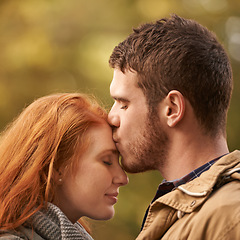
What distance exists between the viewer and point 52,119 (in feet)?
8.05

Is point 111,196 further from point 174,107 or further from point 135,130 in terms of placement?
point 174,107

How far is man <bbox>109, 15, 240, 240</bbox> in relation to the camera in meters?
2.23

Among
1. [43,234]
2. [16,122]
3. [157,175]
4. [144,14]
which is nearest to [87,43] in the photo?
[144,14]

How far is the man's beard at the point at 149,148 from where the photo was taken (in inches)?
91.9

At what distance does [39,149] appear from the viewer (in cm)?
238

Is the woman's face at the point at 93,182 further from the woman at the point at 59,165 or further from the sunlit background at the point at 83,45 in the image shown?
the sunlit background at the point at 83,45

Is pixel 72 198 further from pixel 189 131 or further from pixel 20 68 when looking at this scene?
pixel 20 68

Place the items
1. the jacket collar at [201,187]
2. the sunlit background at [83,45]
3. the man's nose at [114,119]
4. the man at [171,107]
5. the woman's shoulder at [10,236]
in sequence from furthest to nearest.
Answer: the sunlit background at [83,45] → the man's nose at [114,119] → the man at [171,107] → the woman's shoulder at [10,236] → the jacket collar at [201,187]

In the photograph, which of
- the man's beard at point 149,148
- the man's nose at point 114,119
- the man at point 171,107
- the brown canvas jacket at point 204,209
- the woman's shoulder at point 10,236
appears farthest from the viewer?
the man's nose at point 114,119

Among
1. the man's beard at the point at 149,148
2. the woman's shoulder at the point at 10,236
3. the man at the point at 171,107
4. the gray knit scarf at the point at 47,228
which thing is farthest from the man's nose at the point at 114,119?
the woman's shoulder at the point at 10,236

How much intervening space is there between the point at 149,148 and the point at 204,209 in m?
0.52

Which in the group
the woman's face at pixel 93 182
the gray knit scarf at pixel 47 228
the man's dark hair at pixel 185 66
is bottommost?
the gray knit scarf at pixel 47 228

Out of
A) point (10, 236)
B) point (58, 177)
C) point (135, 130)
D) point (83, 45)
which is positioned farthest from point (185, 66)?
point (83, 45)

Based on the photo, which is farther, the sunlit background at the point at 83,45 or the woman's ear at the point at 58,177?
the sunlit background at the point at 83,45
